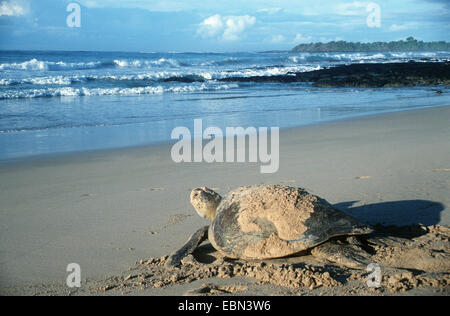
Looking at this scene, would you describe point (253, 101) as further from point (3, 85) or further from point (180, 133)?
point (3, 85)

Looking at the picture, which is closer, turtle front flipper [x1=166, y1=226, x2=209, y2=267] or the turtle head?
turtle front flipper [x1=166, y1=226, x2=209, y2=267]

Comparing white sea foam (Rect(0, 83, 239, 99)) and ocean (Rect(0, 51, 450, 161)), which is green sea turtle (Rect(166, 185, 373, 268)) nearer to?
ocean (Rect(0, 51, 450, 161))

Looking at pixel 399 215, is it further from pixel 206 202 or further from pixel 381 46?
pixel 381 46

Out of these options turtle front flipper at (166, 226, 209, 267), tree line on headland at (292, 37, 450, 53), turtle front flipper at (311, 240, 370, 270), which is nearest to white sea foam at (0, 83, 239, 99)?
turtle front flipper at (166, 226, 209, 267)

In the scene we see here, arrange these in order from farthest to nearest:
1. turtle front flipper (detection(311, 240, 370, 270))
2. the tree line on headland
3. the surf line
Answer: the tree line on headland
the surf line
turtle front flipper (detection(311, 240, 370, 270))

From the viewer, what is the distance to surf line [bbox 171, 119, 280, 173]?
6.96m

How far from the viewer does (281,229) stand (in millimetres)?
3363

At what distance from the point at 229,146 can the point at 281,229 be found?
470 cm

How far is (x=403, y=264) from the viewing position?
3182 mm

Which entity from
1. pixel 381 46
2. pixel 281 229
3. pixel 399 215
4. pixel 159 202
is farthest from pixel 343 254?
pixel 381 46

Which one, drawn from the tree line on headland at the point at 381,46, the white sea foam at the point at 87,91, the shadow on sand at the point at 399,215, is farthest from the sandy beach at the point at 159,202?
the tree line on headland at the point at 381,46

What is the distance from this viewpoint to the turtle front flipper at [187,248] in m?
3.41

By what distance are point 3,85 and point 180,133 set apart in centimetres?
1643

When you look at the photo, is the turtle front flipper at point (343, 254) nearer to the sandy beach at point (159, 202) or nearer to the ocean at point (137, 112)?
the sandy beach at point (159, 202)
